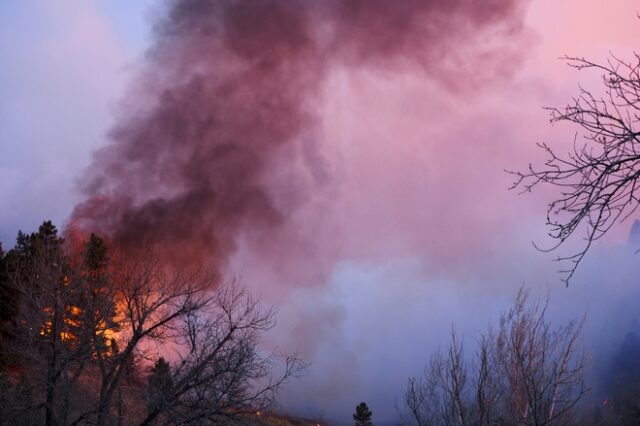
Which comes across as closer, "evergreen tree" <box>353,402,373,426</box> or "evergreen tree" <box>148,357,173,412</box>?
"evergreen tree" <box>148,357,173,412</box>

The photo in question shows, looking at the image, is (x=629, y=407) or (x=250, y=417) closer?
(x=250, y=417)

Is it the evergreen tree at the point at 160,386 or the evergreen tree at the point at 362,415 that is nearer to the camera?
the evergreen tree at the point at 160,386

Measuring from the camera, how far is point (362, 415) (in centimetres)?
5584

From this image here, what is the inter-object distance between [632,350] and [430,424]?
8870cm

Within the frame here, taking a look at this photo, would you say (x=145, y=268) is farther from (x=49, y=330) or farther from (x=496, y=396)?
(x=496, y=396)

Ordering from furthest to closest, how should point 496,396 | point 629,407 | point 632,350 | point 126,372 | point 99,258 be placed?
point 632,350 < point 629,407 < point 99,258 < point 126,372 < point 496,396

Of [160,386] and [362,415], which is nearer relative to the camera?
[160,386]

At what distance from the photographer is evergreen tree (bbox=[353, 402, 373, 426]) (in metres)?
55.2

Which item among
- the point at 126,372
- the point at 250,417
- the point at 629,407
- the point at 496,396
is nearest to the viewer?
the point at 496,396

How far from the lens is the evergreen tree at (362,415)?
181 ft

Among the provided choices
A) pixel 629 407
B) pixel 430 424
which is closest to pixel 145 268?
pixel 430 424

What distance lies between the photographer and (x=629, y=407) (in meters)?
49.4

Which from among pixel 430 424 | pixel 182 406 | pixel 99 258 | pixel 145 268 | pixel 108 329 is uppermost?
pixel 99 258

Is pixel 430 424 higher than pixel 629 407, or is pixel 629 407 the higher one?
pixel 629 407
